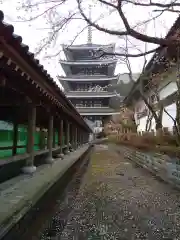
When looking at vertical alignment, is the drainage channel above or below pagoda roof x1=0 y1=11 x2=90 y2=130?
below

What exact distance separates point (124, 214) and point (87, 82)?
6441 cm

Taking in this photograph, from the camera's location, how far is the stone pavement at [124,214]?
5.56 meters

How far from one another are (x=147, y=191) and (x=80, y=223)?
467 centimetres

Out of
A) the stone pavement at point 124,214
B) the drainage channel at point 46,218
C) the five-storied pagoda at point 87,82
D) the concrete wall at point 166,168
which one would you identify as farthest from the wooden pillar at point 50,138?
the five-storied pagoda at point 87,82

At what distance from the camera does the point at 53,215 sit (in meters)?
6.98

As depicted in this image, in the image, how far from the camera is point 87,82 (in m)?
70.6

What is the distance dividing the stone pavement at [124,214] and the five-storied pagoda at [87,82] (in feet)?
190

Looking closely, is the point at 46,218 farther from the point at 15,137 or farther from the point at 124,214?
the point at 15,137

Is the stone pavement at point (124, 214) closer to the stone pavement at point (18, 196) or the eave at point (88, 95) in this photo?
the stone pavement at point (18, 196)

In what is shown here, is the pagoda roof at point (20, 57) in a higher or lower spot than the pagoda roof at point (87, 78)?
lower

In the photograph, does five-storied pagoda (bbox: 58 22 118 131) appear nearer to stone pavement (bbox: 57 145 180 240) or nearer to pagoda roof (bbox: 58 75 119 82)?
pagoda roof (bbox: 58 75 119 82)

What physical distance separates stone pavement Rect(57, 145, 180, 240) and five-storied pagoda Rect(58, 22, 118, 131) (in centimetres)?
5783

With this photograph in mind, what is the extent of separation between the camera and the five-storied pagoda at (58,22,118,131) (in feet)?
226

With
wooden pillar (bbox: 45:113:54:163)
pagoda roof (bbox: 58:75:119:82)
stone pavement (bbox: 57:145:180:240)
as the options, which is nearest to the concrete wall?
stone pavement (bbox: 57:145:180:240)
